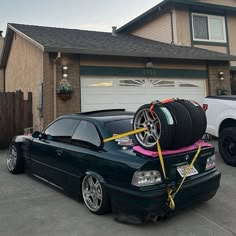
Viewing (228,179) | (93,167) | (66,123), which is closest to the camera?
(93,167)

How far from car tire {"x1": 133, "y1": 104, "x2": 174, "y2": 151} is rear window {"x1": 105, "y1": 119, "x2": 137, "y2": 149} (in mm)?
181

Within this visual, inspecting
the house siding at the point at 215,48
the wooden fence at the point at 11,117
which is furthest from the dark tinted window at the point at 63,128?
the house siding at the point at 215,48

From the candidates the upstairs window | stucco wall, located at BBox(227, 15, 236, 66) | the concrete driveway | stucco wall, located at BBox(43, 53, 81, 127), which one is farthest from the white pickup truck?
stucco wall, located at BBox(227, 15, 236, 66)

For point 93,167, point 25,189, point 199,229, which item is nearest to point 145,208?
point 199,229

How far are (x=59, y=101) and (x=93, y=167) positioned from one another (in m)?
5.37

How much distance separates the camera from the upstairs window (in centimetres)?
1357

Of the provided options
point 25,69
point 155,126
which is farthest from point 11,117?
point 155,126

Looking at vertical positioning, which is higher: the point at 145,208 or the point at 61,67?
the point at 61,67

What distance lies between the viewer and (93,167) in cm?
377

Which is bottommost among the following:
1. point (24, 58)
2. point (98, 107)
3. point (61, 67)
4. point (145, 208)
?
point (145, 208)

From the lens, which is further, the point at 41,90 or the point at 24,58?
the point at 24,58

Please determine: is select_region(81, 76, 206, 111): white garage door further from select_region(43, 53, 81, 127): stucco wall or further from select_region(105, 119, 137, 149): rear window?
select_region(105, 119, 137, 149): rear window

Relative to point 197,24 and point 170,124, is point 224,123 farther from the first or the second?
point 197,24

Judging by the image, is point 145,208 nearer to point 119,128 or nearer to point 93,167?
point 93,167
